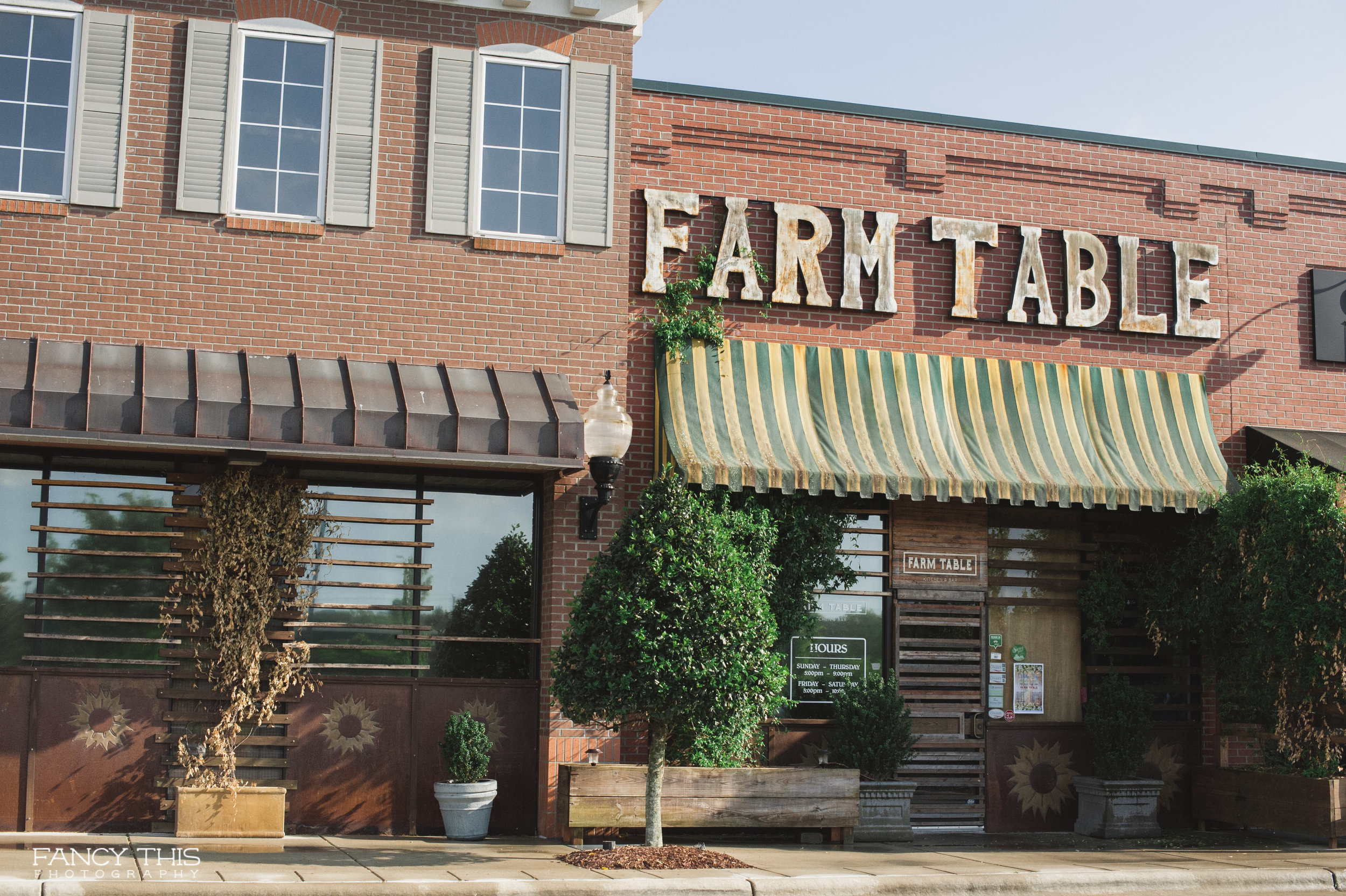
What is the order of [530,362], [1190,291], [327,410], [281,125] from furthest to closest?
[1190,291] < [530,362] < [281,125] < [327,410]

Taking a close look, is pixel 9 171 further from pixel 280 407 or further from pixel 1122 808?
pixel 1122 808

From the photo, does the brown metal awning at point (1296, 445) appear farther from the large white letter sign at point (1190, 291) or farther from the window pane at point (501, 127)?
the window pane at point (501, 127)

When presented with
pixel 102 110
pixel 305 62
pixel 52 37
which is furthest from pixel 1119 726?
pixel 52 37

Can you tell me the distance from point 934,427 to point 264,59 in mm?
7466

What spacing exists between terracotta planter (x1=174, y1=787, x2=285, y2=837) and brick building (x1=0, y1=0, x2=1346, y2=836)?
641 millimetres

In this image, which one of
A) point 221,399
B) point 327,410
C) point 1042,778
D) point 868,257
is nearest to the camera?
point 221,399

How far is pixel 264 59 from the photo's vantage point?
12.1 m

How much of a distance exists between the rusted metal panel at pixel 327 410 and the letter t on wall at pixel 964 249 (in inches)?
257

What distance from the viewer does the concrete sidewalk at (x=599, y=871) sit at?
8.88 metres

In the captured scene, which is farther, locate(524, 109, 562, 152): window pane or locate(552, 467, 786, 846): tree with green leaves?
locate(524, 109, 562, 152): window pane

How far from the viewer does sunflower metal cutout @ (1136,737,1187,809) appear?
45.7 ft

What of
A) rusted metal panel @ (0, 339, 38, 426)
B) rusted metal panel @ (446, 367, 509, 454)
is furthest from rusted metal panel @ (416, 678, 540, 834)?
rusted metal panel @ (0, 339, 38, 426)

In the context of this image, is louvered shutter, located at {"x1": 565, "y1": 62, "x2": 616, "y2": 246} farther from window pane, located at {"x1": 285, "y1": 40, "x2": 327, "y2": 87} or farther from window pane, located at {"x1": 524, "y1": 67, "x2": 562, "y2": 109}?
window pane, located at {"x1": 285, "y1": 40, "x2": 327, "y2": 87}

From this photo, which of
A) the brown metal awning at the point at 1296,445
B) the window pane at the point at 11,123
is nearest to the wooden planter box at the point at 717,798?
the brown metal awning at the point at 1296,445
